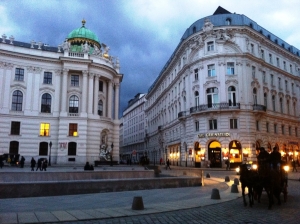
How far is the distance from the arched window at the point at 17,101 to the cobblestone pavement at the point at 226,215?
4613 centimetres

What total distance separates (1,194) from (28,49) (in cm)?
4382

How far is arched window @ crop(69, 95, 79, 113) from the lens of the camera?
52.4 m

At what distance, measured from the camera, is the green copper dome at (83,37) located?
58.3 metres

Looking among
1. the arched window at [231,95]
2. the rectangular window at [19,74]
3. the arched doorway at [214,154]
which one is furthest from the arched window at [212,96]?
the rectangular window at [19,74]

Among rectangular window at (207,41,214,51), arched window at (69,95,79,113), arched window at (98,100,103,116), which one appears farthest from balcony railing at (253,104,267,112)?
arched window at (69,95,79,113)

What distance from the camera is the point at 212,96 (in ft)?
158

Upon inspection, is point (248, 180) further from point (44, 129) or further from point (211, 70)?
point (44, 129)

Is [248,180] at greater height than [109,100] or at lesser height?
lesser

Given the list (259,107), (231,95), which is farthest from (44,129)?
(259,107)

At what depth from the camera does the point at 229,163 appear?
44000 millimetres

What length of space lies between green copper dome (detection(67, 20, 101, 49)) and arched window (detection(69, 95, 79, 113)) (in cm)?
1297

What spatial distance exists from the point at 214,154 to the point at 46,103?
31286mm

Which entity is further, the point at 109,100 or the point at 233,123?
the point at 109,100

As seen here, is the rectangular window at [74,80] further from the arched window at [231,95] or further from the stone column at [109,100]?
the arched window at [231,95]
